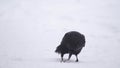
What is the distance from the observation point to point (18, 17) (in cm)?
3481

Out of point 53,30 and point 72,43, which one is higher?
point 72,43

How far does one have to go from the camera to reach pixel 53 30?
93.9 ft

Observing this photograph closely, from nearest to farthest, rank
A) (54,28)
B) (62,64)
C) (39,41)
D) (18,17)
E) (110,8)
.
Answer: (62,64) < (39,41) < (54,28) < (18,17) < (110,8)

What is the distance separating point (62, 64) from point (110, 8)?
→ 2444 cm

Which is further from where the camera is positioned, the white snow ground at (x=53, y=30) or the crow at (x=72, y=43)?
the white snow ground at (x=53, y=30)

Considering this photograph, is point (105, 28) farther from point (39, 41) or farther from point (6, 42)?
point (6, 42)

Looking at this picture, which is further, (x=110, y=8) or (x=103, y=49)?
(x=110, y=8)

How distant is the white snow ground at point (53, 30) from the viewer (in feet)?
50.2

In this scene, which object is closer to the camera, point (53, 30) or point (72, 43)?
point (72, 43)

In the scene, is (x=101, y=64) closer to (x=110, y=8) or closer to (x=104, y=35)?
(x=104, y=35)

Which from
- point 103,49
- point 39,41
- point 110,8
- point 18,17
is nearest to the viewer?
point 103,49

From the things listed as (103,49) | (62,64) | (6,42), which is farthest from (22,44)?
(62,64)

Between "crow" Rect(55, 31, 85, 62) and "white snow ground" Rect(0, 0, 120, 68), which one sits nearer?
"crow" Rect(55, 31, 85, 62)

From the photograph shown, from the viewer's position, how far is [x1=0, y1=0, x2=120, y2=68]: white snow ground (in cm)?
1530
